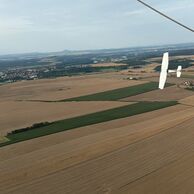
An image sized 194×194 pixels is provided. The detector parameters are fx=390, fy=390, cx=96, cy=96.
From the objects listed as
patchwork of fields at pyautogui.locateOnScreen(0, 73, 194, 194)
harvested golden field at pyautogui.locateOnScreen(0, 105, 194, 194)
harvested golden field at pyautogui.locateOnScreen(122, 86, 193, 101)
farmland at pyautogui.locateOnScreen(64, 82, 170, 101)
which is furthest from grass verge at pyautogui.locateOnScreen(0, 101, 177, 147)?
farmland at pyautogui.locateOnScreen(64, 82, 170, 101)

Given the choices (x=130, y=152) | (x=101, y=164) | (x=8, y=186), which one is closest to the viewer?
(x=8, y=186)

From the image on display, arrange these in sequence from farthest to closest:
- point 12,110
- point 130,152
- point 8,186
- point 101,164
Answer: point 12,110 < point 130,152 < point 101,164 < point 8,186

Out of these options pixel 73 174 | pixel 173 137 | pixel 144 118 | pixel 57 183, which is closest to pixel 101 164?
pixel 73 174

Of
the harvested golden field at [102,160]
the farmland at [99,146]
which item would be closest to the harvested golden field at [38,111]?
the farmland at [99,146]

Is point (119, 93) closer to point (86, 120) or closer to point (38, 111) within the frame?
point (38, 111)

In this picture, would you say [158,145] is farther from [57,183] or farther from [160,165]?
[57,183]

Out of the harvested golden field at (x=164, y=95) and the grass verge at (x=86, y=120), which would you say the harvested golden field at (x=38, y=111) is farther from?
the harvested golden field at (x=164, y=95)

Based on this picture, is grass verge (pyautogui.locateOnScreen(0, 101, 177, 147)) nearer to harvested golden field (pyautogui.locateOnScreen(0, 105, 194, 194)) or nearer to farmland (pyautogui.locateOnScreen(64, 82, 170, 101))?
harvested golden field (pyautogui.locateOnScreen(0, 105, 194, 194))

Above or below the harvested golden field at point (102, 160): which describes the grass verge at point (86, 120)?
below
